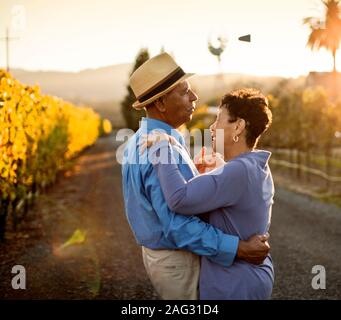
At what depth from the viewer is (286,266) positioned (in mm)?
7152

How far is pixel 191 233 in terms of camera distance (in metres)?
2.52

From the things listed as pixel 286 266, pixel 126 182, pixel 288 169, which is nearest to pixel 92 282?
pixel 286 266

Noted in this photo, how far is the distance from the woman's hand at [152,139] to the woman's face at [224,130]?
0.77 feet

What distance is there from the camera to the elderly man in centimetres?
254

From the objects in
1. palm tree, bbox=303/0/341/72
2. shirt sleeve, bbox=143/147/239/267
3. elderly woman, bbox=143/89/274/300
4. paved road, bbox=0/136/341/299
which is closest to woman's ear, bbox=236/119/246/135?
elderly woman, bbox=143/89/274/300

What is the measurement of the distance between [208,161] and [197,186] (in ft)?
1.43

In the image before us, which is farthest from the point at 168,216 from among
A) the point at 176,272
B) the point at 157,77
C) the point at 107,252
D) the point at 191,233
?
the point at 107,252

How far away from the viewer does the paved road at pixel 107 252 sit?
6000mm

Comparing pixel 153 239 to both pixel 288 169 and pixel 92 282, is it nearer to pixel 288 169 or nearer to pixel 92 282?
pixel 92 282

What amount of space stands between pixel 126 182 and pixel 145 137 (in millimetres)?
285

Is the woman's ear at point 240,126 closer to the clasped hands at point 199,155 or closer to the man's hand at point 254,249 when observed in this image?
the clasped hands at point 199,155

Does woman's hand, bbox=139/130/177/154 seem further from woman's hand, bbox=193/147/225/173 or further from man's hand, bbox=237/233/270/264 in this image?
man's hand, bbox=237/233/270/264

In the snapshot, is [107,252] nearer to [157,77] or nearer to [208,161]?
[208,161]

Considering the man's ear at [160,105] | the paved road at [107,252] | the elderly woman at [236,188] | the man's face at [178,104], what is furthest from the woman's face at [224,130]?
the paved road at [107,252]
